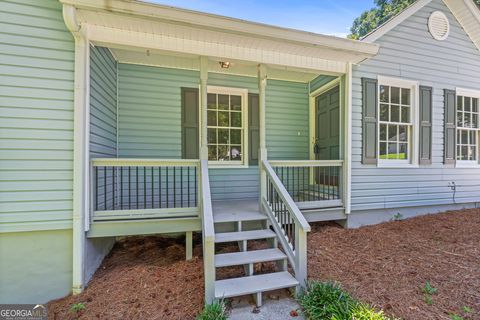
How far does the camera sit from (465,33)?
562 cm

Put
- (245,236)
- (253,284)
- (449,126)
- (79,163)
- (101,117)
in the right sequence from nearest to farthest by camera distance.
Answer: (253,284) < (79,163) < (245,236) < (101,117) < (449,126)

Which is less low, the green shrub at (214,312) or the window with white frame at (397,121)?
the window with white frame at (397,121)

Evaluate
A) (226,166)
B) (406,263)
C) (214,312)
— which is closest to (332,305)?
(214,312)

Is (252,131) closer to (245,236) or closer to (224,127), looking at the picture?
(224,127)

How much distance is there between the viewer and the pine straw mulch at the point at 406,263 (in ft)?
8.18

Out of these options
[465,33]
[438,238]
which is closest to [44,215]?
[438,238]

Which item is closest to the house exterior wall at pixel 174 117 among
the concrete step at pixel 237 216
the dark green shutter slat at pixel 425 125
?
the concrete step at pixel 237 216

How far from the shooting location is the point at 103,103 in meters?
3.86

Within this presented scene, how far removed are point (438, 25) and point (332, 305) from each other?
20.4ft

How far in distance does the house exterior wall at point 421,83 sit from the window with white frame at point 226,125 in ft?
7.45

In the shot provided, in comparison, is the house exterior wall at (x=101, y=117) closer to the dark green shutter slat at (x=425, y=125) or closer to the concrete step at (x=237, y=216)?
the concrete step at (x=237, y=216)

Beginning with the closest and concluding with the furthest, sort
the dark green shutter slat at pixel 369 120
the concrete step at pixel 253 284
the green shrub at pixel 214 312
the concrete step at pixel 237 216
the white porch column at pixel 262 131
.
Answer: the green shrub at pixel 214 312
the concrete step at pixel 253 284
the concrete step at pixel 237 216
the white porch column at pixel 262 131
the dark green shutter slat at pixel 369 120

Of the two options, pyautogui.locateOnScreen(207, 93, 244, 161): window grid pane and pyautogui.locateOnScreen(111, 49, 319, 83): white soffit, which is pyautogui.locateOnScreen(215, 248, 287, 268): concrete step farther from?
pyautogui.locateOnScreen(111, 49, 319, 83): white soffit

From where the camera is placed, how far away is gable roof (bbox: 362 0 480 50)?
15.6 feet
